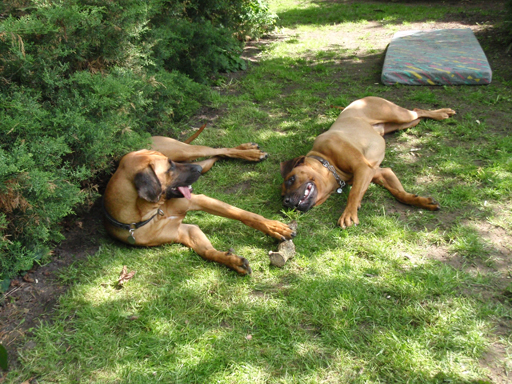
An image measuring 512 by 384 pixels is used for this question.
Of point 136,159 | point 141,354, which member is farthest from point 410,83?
point 141,354

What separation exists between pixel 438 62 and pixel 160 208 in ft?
19.3

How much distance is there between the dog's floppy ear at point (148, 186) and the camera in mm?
3342

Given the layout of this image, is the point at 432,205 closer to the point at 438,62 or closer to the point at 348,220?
the point at 348,220

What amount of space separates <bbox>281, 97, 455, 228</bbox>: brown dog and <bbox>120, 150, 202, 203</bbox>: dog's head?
41.7 inches

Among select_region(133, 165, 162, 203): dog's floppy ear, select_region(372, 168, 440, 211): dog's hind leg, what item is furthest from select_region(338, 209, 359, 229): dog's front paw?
select_region(133, 165, 162, 203): dog's floppy ear

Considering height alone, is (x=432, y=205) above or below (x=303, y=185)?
below

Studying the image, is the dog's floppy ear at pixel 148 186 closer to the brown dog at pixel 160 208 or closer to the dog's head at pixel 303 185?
the brown dog at pixel 160 208

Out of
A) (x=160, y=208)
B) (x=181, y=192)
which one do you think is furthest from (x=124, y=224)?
(x=181, y=192)

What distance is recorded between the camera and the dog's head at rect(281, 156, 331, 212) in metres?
4.06

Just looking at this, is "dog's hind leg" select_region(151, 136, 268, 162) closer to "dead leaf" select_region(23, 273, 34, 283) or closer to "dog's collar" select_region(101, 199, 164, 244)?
"dog's collar" select_region(101, 199, 164, 244)

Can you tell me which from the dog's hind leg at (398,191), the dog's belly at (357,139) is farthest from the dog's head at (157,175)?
the dog's hind leg at (398,191)

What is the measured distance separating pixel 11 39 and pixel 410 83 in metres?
6.14

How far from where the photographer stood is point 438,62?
275 inches

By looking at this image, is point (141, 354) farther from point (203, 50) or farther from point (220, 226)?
point (203, 50)
